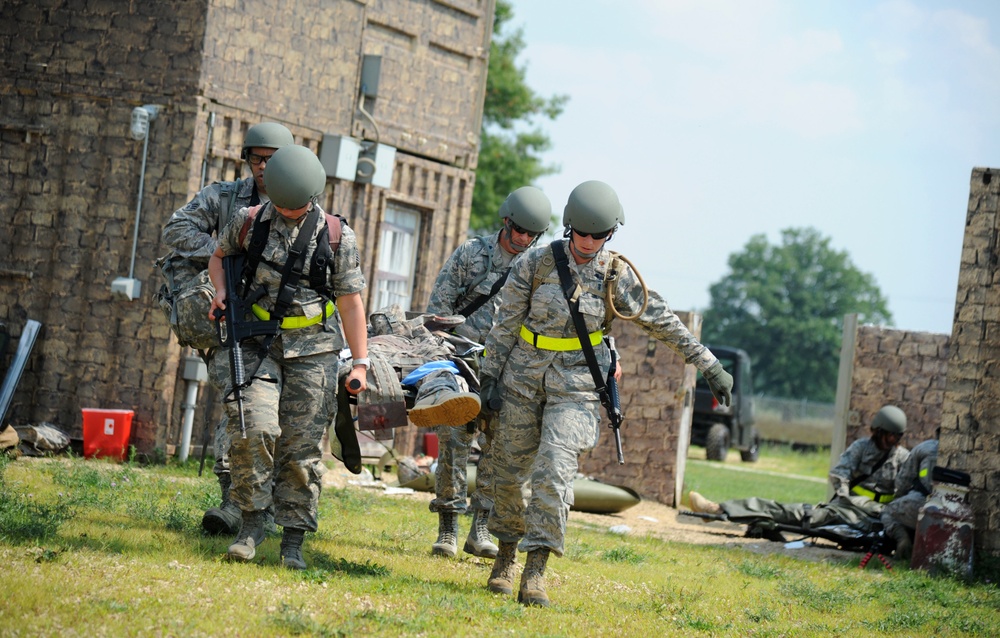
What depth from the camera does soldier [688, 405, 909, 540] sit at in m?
12.1

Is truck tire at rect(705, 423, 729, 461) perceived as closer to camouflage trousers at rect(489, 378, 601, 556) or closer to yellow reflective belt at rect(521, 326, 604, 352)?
camouflage trousers at rect(489, 378, 601, 556)

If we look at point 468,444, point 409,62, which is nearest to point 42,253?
point 409,62

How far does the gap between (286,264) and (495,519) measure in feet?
6.25

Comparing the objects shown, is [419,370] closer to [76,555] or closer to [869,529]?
[76,555]

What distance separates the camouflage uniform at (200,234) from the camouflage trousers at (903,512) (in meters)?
6.41

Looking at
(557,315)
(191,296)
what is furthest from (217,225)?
(557,315)

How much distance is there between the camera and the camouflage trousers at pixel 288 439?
6.87 m

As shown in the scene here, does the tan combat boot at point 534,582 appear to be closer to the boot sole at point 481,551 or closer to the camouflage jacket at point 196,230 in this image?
the boot sole at point 481,551

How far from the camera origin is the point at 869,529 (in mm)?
11844

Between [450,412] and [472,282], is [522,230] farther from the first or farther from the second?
[450,412]

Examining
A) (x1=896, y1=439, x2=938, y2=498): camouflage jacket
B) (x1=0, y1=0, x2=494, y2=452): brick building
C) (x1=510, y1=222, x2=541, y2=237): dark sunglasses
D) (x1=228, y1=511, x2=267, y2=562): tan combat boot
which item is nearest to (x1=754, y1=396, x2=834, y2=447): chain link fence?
(x1=896, y1=439, x2=938, y2=498): camouflage jacket

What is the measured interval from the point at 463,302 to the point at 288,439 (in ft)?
7.39

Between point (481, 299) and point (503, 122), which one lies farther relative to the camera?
point (503, 122)

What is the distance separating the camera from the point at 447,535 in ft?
27.9
